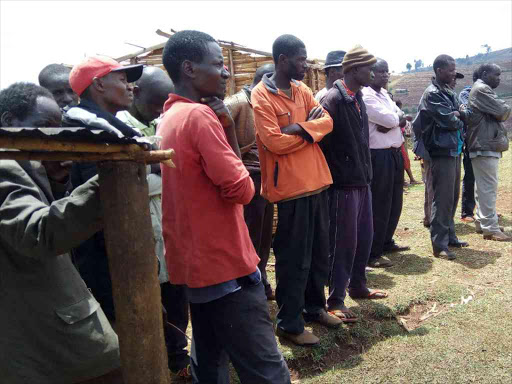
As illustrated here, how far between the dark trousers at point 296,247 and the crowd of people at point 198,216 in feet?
0.03

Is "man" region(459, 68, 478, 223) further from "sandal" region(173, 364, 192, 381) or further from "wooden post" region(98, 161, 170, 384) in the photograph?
"wooden post" region(98, 161, 170, 384)

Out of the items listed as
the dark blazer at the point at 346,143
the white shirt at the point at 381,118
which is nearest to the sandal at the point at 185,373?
the dark blazer at the point at 346,143

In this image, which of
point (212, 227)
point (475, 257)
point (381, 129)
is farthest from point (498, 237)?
point (212, 227)

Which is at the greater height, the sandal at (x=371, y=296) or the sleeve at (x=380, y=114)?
the sleeve at (x=380, y=114)

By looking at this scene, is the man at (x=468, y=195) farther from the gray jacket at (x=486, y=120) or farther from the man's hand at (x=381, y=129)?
the man's hand at (x=381, y=129)

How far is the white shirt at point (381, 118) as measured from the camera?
5793mm

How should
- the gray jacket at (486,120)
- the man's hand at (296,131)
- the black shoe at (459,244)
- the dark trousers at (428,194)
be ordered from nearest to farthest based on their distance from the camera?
the man's hand at (296,131) → the black shoe at (459,244) → the gray jacket at (486,120) → the dark trousers at (428,194)

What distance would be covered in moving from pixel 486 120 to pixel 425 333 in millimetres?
3860

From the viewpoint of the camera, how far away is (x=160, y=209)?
3525 mm

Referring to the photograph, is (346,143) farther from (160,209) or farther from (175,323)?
(175,323)

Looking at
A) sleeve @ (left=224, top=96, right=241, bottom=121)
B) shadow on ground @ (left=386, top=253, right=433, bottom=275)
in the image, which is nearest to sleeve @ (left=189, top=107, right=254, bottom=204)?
sleeve @ (left=224, top=96, right=241, bottom=121)

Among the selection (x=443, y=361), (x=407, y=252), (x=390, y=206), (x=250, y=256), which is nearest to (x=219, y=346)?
(x=250, y=256)

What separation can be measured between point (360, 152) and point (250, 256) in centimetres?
234

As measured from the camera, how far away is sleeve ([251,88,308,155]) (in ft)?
12.8
